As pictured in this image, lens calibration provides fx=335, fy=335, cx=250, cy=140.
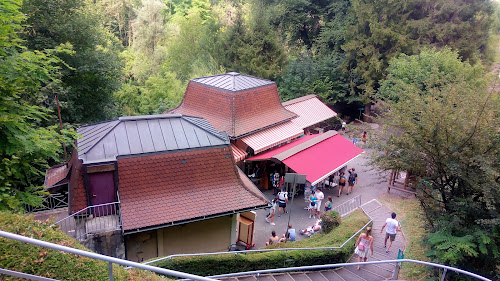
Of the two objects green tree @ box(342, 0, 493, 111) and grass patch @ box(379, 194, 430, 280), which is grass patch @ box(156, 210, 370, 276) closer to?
grass patch @ box(379, 194, 430, 280)

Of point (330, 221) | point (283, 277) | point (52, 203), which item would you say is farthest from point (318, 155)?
point (52, 203)

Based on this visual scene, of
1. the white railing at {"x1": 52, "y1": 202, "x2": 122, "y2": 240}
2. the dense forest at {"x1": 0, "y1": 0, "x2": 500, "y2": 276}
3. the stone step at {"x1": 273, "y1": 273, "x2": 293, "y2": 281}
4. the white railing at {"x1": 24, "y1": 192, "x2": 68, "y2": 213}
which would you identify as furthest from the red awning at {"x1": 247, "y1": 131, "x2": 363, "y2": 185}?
the white railing at {"x1": 24, "y1": 192, "x2": 68, "y2": 213}

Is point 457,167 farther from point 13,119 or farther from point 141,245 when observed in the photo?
point 13,119

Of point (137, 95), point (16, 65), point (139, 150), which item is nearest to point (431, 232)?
point (139, 150)

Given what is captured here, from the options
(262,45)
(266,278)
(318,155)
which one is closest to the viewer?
(266,278)

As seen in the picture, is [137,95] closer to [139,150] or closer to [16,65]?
[139,150]

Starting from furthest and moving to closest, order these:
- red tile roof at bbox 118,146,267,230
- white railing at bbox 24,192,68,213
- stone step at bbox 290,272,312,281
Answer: white railing at bbox 24,192,68,213 → red tile roof at bbox 118,146,267,230 → stone step at bbox 290,272,312,281
